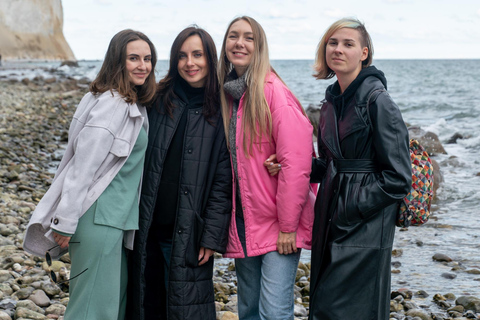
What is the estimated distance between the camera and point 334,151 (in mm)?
2736

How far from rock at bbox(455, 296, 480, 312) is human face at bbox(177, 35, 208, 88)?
3275mm

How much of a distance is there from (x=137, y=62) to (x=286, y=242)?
4.49ft

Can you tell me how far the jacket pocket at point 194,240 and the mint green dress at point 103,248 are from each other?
34 centimetres

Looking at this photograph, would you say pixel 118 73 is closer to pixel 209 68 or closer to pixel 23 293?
pixel 209 68

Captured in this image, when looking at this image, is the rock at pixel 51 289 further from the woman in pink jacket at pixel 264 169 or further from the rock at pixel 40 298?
the woman in pink jacket at pixel 264 169

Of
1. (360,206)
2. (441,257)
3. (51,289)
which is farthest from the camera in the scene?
(441,257)

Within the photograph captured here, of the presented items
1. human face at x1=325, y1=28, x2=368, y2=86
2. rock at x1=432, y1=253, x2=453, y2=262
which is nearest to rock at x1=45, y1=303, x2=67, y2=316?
human face at x1=325, y1=28, x2=368, y2=86

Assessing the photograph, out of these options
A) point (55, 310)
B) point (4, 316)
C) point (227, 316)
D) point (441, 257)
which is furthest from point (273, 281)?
point (441, 257)

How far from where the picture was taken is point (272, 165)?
9.47ft

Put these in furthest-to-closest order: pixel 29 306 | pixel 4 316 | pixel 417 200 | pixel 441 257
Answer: pixel 441 257 → pixel 29 306 → pixel 4 316 → pixel 417 200

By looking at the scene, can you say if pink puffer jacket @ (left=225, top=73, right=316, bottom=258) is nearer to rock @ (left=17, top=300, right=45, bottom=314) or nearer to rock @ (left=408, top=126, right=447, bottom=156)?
rock @ (left=17, top=300, right=45, bottom=314)

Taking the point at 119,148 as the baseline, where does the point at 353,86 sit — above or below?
above

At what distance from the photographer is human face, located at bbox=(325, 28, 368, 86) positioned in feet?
9.03

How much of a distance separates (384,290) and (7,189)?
19.8 ft
